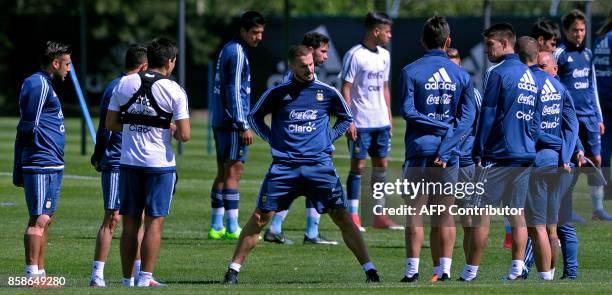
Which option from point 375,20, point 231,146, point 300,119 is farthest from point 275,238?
point 300,119

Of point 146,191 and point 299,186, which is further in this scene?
point 299,186

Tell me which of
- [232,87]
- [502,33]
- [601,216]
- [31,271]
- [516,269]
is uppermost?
[502,33]

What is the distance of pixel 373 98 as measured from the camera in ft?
50.9

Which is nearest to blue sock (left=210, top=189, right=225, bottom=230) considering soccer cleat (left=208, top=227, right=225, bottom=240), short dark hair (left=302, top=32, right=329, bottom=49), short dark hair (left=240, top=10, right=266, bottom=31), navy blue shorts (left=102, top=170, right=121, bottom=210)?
soccer cleat (left=208, top=227, right=225, bottom=240)

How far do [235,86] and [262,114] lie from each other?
2.90 meters

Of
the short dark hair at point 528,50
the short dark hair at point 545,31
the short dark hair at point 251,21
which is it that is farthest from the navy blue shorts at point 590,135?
the short dark hair at point 528,50

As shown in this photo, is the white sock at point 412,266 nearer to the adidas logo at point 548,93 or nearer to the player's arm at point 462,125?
the player's arm at point 462,125

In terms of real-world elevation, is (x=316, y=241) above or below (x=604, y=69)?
below

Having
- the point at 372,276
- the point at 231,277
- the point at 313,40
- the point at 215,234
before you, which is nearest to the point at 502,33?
the point at 372,276

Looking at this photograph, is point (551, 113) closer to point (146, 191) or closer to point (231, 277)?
point (231, 277)

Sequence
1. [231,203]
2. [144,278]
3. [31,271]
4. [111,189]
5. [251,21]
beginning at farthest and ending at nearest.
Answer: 1. [231,203]
2. [251,21]
3. [111,189]
4. [31,271]
5. [144,278]

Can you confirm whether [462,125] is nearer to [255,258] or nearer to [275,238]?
[255,258]

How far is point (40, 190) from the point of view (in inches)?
433
